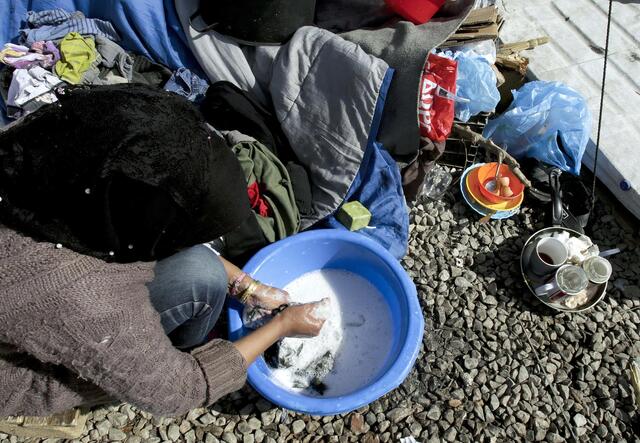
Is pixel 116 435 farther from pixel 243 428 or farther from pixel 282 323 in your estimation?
pixel 282 323

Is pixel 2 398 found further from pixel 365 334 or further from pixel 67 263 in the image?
pixel 365 334

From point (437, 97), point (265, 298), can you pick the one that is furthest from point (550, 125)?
point (265, 298)

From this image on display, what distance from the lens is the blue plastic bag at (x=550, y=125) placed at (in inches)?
104

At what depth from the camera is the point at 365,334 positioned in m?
2.18

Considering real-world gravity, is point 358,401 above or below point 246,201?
below

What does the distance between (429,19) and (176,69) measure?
1.25 meters

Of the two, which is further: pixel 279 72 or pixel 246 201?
pixel 279 72

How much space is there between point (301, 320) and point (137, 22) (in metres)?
1.67

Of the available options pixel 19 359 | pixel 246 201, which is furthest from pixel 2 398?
pixel 246 201

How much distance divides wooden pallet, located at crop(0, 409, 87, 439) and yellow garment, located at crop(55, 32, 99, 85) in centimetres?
145

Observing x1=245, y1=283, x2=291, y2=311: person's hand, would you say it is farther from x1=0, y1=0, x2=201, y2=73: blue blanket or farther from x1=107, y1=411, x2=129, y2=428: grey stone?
x1=0, y1=0, x2=201, y2=73: blue blanket

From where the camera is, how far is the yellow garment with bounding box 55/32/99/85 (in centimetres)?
237

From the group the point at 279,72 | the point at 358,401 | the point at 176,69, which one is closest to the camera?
the point at 358,401

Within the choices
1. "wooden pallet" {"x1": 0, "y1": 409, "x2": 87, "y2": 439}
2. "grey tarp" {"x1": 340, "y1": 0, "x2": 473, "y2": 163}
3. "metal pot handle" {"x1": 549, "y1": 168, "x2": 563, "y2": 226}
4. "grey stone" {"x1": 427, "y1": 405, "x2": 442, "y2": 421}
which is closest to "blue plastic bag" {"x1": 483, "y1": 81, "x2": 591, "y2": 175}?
"metal pot handle" {"x1": 549, "y1": 168, "x2": 563, "y2": 226}
